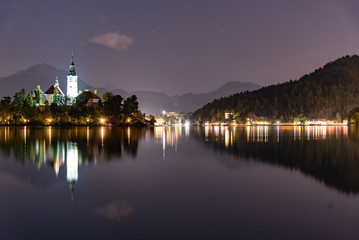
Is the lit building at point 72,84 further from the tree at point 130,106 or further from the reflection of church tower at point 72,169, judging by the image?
the reflection of church tower at point 72,169

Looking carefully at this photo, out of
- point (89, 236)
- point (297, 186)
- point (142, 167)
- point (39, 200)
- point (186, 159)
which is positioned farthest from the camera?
point (186, 159)

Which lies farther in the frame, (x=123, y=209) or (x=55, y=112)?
(x=55, y=112)

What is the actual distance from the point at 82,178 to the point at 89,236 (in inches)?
321

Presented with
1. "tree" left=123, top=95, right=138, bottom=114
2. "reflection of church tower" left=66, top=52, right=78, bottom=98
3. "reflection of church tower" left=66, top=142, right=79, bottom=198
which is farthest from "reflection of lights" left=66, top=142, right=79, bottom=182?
"reflection of church tower" left=66, top=52, right=78, bottom=98

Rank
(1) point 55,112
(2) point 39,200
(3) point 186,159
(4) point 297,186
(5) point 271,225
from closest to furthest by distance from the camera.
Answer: (5) point 271,225 < (2) point 39,200 < (4) point 297,186 < (3) point 186,159 < (1) point 55,112

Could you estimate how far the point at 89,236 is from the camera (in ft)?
28.9

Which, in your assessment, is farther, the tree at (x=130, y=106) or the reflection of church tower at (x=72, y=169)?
the tree at (x=130, y=106)

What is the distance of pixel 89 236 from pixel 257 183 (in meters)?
9.66

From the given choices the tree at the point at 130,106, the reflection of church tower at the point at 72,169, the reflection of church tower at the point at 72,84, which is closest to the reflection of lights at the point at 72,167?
the reflection of church tower at the point at 72,169

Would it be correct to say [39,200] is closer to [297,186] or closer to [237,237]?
[237,237]

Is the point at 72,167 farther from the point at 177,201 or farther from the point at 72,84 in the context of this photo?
the point at 72,84

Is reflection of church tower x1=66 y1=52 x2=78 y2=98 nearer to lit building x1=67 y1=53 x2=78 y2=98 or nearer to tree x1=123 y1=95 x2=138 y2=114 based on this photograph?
lit building x1=67 y1=53 x2=78 y2=98

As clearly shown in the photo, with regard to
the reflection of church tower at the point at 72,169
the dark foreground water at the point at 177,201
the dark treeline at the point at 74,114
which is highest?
the dark treeline at the point at 74,114

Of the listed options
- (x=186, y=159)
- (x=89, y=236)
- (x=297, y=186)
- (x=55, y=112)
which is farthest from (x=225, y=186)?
(x=55, y=112)
